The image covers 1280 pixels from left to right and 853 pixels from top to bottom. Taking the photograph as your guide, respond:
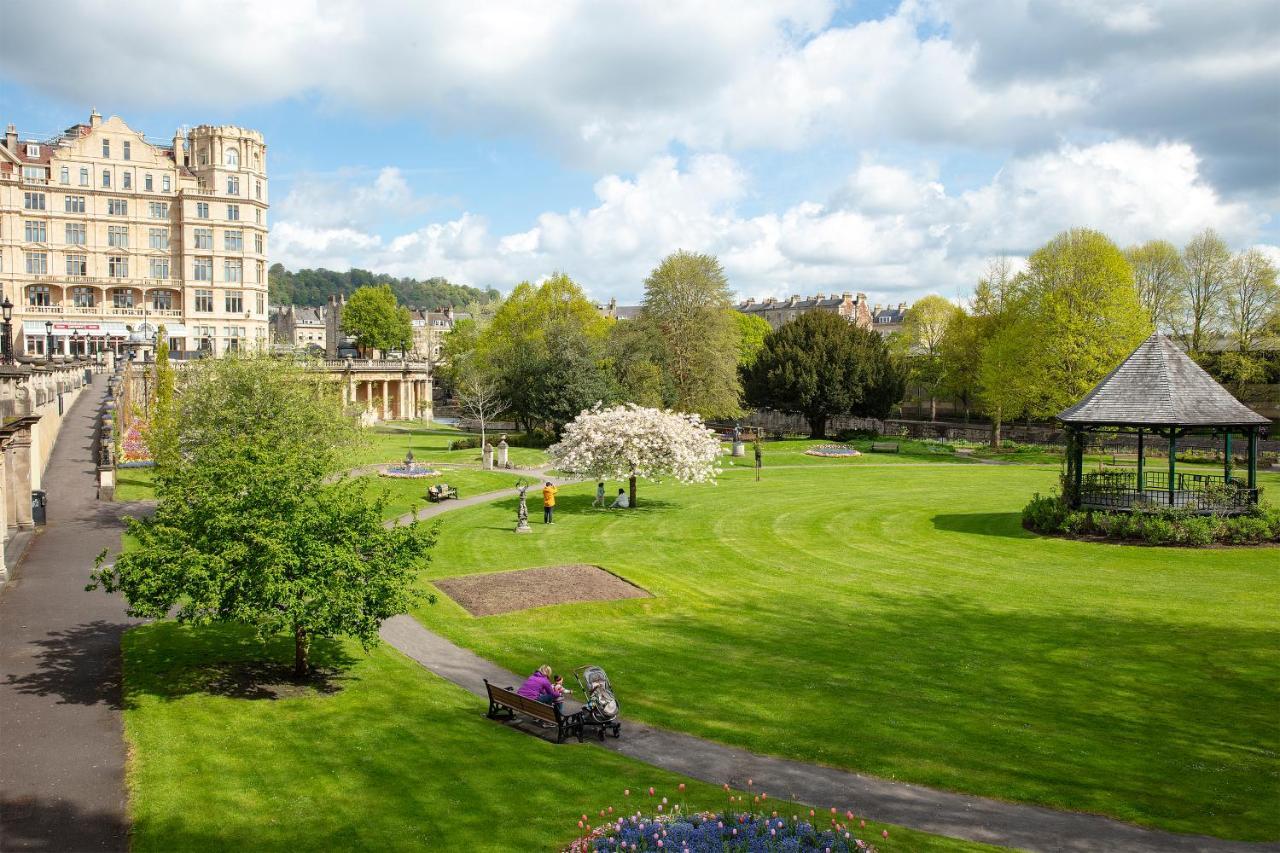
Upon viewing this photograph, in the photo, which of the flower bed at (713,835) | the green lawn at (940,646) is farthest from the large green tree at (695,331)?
the flower bed at (713,835)

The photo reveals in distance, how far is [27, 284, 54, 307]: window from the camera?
7706 cm

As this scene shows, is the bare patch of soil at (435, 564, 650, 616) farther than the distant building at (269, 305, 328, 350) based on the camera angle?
No

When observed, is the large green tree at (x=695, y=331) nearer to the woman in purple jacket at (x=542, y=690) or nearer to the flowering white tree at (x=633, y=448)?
the flowering white tree at (x=633, y=448)

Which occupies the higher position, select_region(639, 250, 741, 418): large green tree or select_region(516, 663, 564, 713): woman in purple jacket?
select_region(639, 250, 741, 418): large green tree

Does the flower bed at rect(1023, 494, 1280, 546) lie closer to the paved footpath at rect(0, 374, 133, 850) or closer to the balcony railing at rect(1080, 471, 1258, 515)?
the balcony railing at rect(1080, 471, 1258, 515)

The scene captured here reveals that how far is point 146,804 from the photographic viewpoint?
39.7 feet

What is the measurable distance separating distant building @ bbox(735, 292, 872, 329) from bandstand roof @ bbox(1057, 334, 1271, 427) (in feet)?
354

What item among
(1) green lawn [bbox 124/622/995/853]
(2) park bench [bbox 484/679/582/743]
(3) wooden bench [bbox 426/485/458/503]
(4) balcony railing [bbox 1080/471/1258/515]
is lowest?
(1) green lawn [bbox 124/622/995/853]

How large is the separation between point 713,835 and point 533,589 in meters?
15.2

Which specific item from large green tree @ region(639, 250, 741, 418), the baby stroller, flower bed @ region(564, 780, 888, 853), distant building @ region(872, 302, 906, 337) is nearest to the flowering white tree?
the baby stroller

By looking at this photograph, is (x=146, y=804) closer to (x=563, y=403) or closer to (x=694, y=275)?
(x=563, y=403)

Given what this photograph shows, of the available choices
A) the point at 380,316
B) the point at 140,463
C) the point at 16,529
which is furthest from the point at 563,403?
the point at 380,316

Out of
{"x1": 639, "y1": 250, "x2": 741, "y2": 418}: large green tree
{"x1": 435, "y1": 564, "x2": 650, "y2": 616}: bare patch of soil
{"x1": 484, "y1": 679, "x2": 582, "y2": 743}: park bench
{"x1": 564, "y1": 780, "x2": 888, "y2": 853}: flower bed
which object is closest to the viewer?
{"x1": 564, "y1": 780, "x2": 888, "y2": 853}: flower bed

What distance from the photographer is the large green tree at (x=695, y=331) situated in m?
72.3
